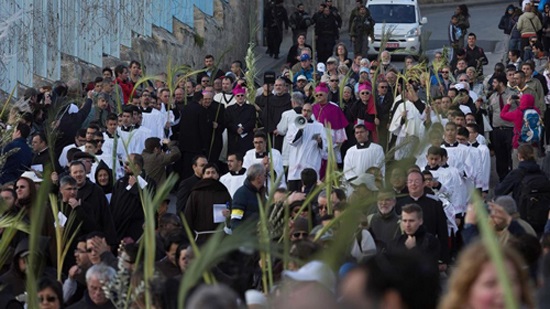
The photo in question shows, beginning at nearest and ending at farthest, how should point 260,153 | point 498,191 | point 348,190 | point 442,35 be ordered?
point 348,190, point 498,191, point 260,153, point 442,35

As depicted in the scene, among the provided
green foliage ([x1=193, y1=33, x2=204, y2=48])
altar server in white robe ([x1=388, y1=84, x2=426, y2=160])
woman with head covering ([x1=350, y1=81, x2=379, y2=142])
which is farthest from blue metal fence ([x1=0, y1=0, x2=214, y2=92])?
altar server in white robe ([x1=388, y1=84, x2=426, y2=160])

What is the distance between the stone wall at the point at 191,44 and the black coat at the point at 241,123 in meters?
3.74

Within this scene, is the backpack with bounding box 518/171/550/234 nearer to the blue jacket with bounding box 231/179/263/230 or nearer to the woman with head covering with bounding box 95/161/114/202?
the blue jacket with bounding box 231/179/263/230

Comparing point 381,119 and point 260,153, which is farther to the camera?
point 381,119

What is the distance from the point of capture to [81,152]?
1534 centimetres

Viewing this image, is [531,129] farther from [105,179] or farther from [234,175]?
[105,179]

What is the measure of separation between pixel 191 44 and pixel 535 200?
48.1ft

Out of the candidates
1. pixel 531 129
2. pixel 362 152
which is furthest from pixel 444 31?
pixel 362 152

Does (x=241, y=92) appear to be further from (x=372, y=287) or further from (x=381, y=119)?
(x=372, y=287)

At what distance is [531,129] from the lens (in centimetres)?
1897

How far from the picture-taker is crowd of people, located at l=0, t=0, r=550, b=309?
575 cm

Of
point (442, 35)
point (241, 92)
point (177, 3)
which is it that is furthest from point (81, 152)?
point (442, 35)

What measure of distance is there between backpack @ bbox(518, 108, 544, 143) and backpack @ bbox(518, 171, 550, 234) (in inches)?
170

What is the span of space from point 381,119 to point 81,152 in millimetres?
5236
